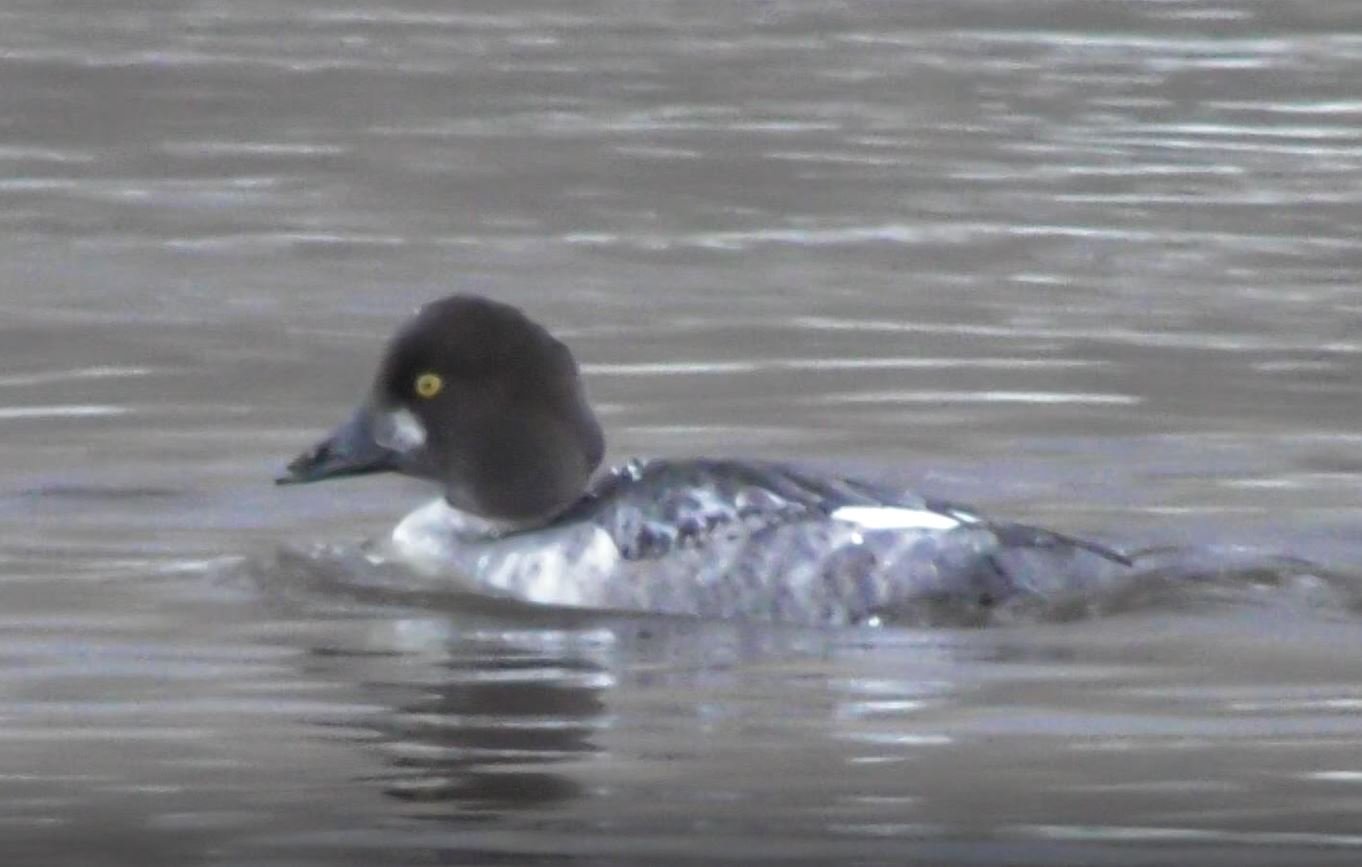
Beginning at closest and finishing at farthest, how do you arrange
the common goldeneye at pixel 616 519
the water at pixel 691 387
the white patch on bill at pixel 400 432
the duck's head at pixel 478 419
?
the water at pixel 691 387 → the common goldeneye at pixel 616 519 → the duck's head at pixel 478 419 → the white patch on bill at pixel 400 432

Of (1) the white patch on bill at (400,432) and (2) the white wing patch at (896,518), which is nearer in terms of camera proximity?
(2) the white wing patch at (896,518)

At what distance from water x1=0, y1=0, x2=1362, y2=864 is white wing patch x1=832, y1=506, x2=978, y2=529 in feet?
1.02

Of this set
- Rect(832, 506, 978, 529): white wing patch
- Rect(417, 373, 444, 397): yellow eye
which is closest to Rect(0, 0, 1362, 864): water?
Rect(832, 506, 978, 529): white wing patch

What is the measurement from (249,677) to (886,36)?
14.3 metres

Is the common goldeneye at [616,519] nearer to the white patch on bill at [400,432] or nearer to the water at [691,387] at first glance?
the white patch on bill at [400,432]

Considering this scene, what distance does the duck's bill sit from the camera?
1018 cm

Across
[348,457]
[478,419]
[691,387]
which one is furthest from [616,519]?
[691,387]

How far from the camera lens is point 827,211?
17.1 m

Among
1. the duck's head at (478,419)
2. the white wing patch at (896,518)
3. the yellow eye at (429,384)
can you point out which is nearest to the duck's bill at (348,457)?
the duck's head at (478,419)

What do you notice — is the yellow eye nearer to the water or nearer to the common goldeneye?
the common goldeneye

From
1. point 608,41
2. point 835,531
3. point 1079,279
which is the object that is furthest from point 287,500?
point 608,41

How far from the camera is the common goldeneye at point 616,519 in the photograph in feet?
31.3

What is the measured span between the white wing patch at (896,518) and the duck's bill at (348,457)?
4.46ft

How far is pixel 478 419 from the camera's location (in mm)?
10102
